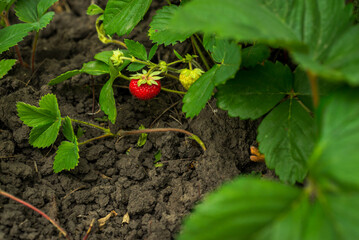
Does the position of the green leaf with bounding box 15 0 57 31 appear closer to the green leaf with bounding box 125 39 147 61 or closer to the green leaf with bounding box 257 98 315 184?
the green leaf with bounding box 125 39 147 61

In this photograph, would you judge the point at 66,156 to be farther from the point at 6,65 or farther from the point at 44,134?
the point at 6,65

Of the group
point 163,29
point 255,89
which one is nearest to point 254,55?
point 255,89

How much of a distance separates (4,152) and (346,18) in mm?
1514

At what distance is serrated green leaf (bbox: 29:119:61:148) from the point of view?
1756 mm

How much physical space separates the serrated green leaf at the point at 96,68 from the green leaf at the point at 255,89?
0.67 m

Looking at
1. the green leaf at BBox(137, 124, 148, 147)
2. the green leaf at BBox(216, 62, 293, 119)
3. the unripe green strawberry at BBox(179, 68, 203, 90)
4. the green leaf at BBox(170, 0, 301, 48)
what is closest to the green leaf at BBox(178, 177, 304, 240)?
the green leaf at BBox(170, 0, 301, 48)

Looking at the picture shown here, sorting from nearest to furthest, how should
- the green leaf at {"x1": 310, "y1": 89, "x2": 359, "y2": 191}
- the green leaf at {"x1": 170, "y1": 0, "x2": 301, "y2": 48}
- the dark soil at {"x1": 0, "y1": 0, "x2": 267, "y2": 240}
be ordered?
the green leaf at {"x1": 310, "y1": 89, "x2": 359, "y2": 191} < the green leaf at {"x1": 170, "y1": 0, "x2": 301, "y2": 48} < the dark soil at {"x1": 0, "y1": 0, "x2": 267, "y2": 240}

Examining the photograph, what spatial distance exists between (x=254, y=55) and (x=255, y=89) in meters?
0.16

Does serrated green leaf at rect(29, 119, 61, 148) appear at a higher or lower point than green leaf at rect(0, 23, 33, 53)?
lower

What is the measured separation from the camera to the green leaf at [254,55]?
5.10ft

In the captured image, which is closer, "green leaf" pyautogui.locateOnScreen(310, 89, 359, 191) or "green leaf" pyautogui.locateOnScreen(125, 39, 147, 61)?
"green leaf" pyautogui.locateOnScreen(310, 89, 359, 191)

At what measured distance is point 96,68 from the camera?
1.93 meters

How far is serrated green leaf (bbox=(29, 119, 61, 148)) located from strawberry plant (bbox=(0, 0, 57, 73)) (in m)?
0.32

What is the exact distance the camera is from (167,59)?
2.12 metres
